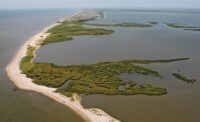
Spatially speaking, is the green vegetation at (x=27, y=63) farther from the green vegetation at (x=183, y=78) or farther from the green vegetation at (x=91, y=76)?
the green vegetation at (x=183, y=78)

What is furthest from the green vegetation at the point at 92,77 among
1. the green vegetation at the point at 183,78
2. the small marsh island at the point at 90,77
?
the green vegetation at the point at 183,78

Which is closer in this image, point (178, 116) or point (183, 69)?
point (178, 116)

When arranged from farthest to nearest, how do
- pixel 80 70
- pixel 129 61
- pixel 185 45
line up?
1. pixel 185 45
2. pixel 129 61
3. pixel 80 70

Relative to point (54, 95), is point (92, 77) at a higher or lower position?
lower

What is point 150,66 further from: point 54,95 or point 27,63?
point 27,63

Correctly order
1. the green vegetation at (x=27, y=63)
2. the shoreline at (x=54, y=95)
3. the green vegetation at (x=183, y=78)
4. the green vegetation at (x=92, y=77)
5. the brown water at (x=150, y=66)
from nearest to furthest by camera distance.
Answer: the shoreline at (x=54, y=95)
the brown water at (x=150, y=66)
the green vegetation at (x=92, y=77)
the green vegetation at (x=183, y=78)
the green vegetation at (x=27, y=63)

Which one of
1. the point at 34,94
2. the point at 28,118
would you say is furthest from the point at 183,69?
the point at 28,118

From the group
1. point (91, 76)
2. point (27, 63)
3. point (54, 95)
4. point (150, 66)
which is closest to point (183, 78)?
point (150, 66)

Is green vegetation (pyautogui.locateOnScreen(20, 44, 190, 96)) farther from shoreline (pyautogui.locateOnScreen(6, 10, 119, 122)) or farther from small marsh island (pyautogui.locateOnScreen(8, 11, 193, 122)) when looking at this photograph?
shoreline (pyautogui.locateOnScreen(6, 10, 119, 122))

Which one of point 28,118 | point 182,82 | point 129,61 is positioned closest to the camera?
point 28,118

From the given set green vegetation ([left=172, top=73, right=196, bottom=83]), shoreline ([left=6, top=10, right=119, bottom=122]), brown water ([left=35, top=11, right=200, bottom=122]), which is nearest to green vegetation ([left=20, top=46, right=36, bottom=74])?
shoreline ([left=6, top=10, right=119, bottom=122])

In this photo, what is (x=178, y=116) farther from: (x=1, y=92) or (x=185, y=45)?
(x=185, y=45)
